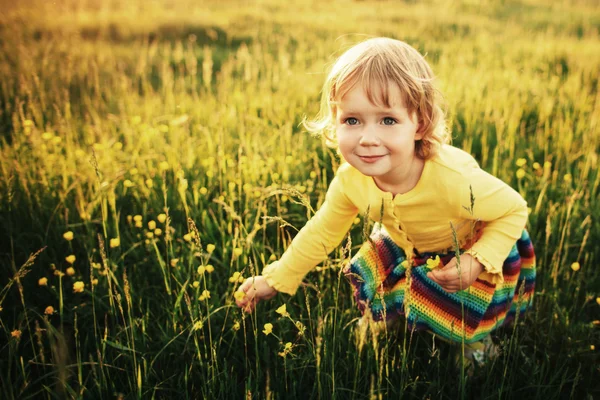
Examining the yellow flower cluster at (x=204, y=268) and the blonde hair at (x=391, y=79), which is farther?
the yellow flower cluster at (x=204, y=268)

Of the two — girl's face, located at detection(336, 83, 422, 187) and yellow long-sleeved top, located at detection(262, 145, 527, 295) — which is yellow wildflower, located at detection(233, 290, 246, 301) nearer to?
yellow long-sleeved top, located at detection(262, 145, 527, 295)

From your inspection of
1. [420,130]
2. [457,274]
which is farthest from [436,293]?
[420,130]

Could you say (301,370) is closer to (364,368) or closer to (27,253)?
(364,368)

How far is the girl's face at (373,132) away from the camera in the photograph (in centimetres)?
172

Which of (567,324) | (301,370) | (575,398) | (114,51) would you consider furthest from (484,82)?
(114,51)

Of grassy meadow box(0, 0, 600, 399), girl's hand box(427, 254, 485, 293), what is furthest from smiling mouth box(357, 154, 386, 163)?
girl's hand box(427, 254, 485, 293)

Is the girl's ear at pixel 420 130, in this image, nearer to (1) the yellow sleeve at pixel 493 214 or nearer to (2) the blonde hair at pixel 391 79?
(2) the blonde hair at pixel 391 79

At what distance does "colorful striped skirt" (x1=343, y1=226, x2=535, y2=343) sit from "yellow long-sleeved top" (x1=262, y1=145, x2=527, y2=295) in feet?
0.24

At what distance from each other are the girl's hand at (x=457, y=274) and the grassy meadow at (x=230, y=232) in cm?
23

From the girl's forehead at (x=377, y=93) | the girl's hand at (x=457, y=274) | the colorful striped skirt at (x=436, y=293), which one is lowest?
the colorful striped skirt at (x=436, y=293)

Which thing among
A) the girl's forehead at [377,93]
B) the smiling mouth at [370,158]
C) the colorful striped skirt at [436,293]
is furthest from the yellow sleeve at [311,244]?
the girl's forehead at [377,93]

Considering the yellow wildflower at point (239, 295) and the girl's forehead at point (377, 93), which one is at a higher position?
the girl's forehead at point (377, 93)

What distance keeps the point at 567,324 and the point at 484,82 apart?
2.81 metres

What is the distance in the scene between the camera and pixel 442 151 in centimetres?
196
